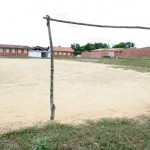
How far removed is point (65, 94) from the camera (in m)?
11.5

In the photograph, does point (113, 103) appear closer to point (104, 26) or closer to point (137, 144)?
point (104, 26)

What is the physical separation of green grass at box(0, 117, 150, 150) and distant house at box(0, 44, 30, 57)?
2354 inches

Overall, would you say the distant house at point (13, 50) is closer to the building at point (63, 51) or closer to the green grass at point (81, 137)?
the building at point (63, 51)

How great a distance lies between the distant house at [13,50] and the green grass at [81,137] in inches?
2354

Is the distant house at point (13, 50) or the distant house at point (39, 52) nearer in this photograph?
the distant house at point (13, 50)

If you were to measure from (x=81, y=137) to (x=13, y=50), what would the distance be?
6241cm

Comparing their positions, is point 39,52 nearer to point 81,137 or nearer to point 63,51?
point 63,51

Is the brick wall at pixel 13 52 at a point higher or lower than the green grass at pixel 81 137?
lower

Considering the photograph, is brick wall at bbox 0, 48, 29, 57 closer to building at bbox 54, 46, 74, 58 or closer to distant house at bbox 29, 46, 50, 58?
distant house at bbox 29, 46, 50, 58

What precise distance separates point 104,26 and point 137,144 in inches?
99.1

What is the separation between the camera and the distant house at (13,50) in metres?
64.6

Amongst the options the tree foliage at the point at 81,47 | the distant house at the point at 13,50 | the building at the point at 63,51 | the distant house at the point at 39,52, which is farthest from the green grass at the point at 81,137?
the tree foliage at the point at 81,47

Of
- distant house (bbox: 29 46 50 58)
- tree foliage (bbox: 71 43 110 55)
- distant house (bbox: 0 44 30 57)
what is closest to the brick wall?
distant house (bbox: 0 44 30 57)

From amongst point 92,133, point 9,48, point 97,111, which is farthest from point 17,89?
point 9,48
